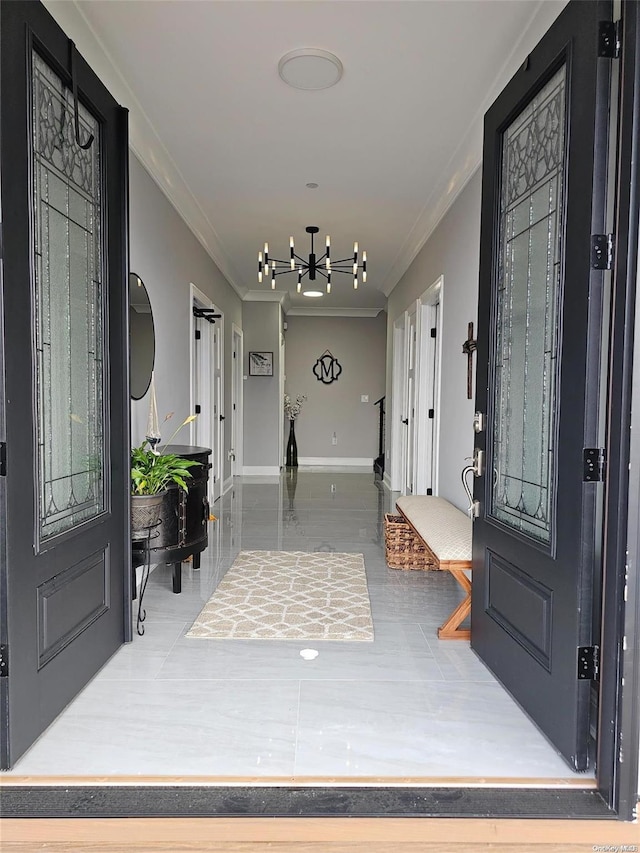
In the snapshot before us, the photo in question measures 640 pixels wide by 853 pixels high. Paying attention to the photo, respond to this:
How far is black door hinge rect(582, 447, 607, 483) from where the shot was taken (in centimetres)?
168

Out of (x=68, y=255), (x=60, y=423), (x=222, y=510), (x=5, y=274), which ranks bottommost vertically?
(x=222, y=510)

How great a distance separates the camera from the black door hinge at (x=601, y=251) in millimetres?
1657

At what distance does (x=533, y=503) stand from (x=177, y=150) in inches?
125

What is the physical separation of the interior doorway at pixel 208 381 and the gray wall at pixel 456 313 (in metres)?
2.23

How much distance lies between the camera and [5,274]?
65.1 inches

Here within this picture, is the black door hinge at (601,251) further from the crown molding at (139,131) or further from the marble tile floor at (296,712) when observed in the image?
the crown molding at (139,131)

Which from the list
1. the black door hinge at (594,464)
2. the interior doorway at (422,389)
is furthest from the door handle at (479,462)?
the interior doorway at (422,389)

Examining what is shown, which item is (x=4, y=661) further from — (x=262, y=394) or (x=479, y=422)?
(x=262, y=394)

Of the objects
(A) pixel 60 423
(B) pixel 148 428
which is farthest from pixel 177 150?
(A) pixel 60 423

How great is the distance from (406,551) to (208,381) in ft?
10.2
